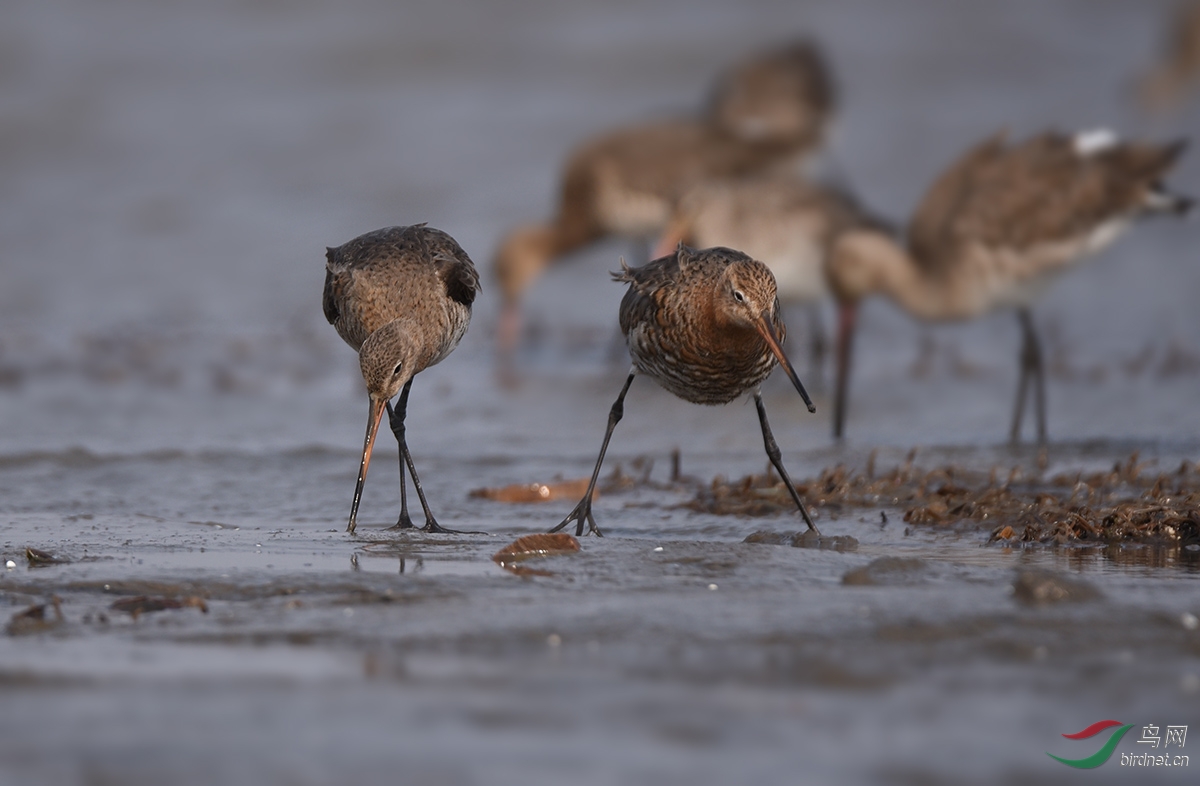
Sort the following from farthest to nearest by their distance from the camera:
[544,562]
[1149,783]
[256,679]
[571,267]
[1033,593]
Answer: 1. [571,267]
2. [544,562]
3. [1033,593]
4. [256,679]
5. [1149,783]

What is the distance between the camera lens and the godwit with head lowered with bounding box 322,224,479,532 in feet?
19.4

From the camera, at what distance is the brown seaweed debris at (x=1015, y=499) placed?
17.2 feet

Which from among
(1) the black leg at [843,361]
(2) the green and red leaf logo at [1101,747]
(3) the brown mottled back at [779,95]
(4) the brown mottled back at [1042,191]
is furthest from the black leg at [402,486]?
(3) the brown mottled back at [779,95]

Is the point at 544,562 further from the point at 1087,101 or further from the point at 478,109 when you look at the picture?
the point at 1087,101

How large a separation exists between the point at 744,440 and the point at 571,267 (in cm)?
730

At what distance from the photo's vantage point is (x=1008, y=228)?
9.44m

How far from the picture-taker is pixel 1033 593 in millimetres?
3969

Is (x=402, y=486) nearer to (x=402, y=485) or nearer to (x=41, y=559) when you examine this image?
(x=402, y=485)

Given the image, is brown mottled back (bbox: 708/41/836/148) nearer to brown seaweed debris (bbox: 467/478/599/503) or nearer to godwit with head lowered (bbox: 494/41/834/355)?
godwit with head lowered (bbox: 494/41/834/355)

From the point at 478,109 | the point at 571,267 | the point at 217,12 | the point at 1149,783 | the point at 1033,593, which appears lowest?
the point at 1149,783

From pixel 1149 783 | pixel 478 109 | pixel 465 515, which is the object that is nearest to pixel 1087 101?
pixel 478 109

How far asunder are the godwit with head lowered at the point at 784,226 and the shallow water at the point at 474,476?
755 mm

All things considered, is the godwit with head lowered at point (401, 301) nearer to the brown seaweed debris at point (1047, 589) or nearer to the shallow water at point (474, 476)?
the shallow water at point (474, 476)

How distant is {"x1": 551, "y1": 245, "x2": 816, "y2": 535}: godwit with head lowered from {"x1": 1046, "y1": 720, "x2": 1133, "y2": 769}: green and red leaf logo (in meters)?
2.26
